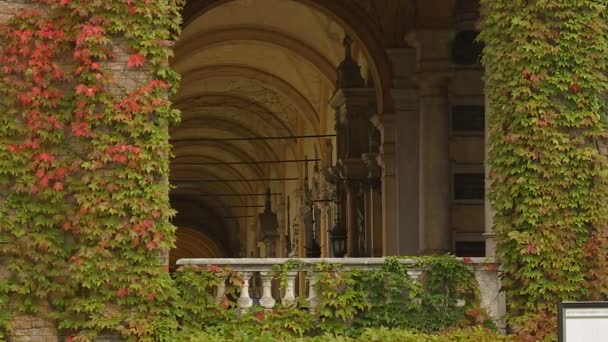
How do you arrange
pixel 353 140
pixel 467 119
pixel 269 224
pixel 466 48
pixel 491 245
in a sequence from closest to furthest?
pixel 491 245
pixel 466 48
pixel 467 119
pixel 353 140
pixel 269 224

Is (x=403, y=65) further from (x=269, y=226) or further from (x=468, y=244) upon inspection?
(x=269, y=226)

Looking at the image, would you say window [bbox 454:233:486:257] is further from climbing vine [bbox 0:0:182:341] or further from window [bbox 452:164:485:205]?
climbing vine [bbox 0:0:182:341]

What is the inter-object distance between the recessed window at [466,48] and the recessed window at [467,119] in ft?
2.90

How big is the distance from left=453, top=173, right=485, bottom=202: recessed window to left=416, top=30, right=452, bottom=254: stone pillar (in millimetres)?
1326

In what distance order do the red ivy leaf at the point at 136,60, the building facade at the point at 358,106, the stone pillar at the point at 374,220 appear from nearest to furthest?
the red ivy leaf at the point at 136,60, the building facade at the point at 358,106, the stone pillar at the point at 374,220

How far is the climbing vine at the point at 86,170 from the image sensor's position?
536 inches

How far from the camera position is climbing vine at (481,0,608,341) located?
14508mm

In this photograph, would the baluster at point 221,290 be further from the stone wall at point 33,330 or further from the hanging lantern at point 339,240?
the hanging lantern at point 339,240

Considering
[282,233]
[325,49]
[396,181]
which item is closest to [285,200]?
[282,233]

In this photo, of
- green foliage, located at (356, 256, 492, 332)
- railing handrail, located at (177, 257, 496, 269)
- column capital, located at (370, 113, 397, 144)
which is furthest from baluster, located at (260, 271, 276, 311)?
column capital, located at (370, 113, 397, 144)

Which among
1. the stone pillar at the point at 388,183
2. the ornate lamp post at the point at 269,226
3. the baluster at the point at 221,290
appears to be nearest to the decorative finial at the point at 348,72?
the stone pillar at the point at 388,183

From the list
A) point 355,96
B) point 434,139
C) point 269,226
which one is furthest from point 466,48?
point 269,226

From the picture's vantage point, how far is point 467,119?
25250 mm

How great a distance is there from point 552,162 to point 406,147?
10815mm
